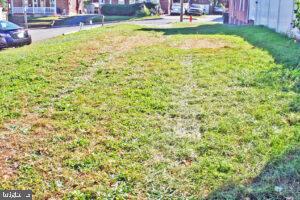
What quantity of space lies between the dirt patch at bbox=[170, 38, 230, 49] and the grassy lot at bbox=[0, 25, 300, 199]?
219 centimetres

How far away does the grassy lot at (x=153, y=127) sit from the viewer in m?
3.80

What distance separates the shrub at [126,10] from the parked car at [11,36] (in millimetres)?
24852

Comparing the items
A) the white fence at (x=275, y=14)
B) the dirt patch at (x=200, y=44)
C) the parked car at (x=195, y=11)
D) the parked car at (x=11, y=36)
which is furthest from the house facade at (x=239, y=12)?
the parked car at (x=195, y=11)

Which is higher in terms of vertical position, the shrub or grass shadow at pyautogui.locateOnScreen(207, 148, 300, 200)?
the shrub

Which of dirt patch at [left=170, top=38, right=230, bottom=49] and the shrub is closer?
dirt patch at [left=170, top=38, right=230, bottom=49]

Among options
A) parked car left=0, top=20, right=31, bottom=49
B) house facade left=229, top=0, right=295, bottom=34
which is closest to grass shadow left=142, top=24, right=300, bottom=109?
house facade left=229, top=0, right=295, bottom=34

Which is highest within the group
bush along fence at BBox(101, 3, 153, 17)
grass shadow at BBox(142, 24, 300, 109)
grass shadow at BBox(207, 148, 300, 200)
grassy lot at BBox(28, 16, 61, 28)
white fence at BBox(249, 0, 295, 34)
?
bush along fence at BBox(101, 3, 153, 17)

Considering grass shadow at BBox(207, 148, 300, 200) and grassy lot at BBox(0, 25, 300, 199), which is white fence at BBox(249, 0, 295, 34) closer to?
grassy lot at BBox(0, 25, 300, 199)

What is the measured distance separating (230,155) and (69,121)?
2.34 metres

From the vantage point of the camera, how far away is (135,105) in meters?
6.00

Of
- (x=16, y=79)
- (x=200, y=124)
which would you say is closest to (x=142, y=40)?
(x=16, y=79)

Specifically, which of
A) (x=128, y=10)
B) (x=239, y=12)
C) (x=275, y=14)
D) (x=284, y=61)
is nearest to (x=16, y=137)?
(x=284, y=61)

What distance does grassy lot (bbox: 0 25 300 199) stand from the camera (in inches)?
150

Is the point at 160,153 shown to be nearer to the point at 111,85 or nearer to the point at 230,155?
the point at 230,155
